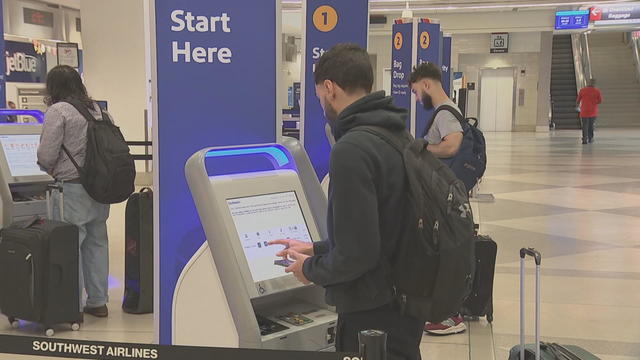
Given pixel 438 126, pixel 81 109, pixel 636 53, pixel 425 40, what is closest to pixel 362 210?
pixel 438 126

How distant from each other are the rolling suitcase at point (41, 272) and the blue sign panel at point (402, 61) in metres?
4.75

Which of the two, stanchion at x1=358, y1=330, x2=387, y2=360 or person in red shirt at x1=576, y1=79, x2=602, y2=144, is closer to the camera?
stanchion at x1=358, y1=330, x2=387, y2=360

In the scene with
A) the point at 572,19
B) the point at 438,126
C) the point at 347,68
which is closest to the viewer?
the point at 347,68

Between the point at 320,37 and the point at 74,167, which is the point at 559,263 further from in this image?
the point at 74,167

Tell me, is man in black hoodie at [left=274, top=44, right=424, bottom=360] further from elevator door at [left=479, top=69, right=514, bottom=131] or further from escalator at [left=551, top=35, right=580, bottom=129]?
escalator at [left=551, top=35, right=580, bottom=129]

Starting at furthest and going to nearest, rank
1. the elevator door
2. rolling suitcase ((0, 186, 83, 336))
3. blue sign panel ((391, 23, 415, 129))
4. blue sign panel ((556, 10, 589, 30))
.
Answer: the elevator door
blue sign panel ((556, 10, 589, 30))
blue sign panel ((391, 23, 415, 129))
rolling suitcase ((0, 186, 83, 336))

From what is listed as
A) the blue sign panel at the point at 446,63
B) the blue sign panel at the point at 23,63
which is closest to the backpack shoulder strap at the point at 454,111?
the blue sign panel at the point at 446,63

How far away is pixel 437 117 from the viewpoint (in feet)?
13.6

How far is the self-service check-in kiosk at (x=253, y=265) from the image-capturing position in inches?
74.6

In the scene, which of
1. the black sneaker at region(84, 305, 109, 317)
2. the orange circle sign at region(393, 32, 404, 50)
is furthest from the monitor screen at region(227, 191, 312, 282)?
the orange circle sign at region(393, 32, 404, 50)

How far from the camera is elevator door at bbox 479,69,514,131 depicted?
78.1 ft

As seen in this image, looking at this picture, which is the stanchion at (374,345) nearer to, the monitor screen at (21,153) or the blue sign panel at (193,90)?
the blue sign panel at (193,90)

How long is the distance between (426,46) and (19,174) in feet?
17.6

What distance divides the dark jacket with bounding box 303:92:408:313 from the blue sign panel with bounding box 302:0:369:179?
2642mm
